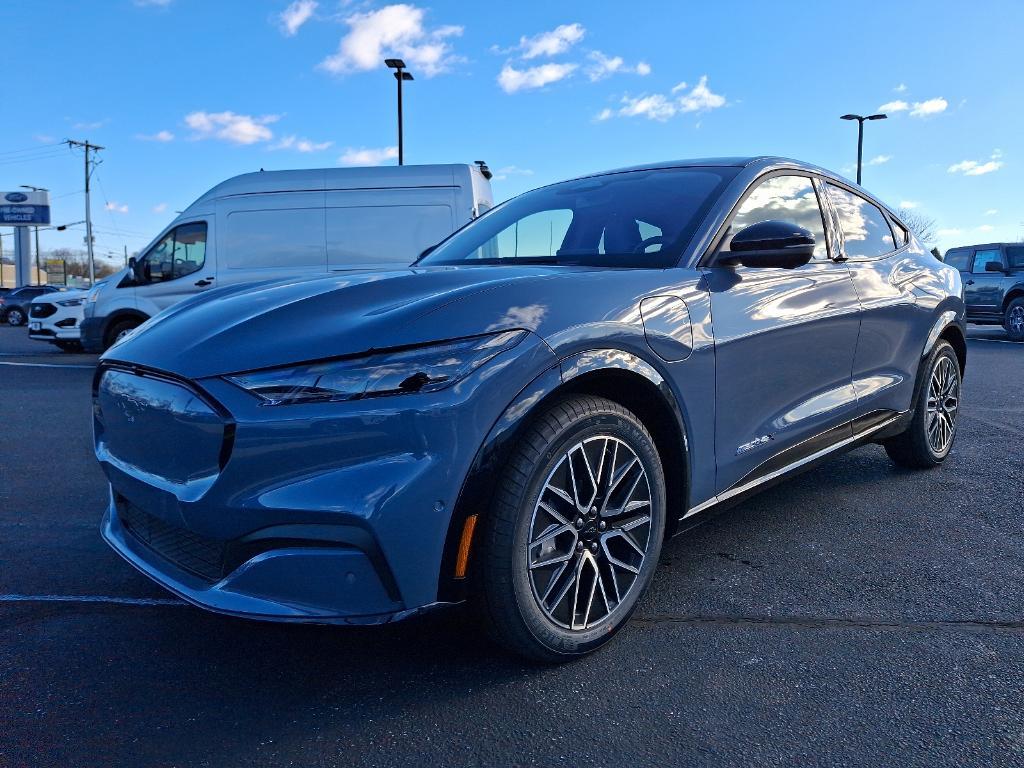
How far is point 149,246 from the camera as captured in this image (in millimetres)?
10602

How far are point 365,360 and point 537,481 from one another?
0.53 m

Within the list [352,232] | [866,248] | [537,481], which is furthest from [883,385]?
[352,232]

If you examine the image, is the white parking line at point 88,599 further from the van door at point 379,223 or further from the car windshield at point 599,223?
the van door at point 379,223

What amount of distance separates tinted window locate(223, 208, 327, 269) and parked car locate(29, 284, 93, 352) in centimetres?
554

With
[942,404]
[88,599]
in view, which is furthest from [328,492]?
[942,404]

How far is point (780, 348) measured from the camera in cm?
294

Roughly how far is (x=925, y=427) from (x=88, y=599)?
392cm

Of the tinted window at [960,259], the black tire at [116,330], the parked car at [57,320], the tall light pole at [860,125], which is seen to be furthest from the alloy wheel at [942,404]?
the tall light pole at [860,125]

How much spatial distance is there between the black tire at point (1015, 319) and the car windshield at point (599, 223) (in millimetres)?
15082

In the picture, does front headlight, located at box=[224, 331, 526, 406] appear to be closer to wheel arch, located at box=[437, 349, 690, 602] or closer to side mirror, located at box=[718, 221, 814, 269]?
wheel arch, located at box=[437, 349, 690, 602]

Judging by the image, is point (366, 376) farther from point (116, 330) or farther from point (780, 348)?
point (116, 330)

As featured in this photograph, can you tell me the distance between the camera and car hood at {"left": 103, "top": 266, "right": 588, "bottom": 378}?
79.1 inches

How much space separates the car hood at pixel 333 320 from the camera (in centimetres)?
201

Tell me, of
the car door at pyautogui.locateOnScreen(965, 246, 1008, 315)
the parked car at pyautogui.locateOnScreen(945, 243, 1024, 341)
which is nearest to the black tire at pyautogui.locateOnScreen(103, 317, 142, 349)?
the parked car at pyautogui.locateOnScreen(945, 243, 1024, 341)
